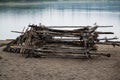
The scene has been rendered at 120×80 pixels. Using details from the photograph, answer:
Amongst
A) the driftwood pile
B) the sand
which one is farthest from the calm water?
the sand

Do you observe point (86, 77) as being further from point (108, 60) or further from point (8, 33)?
point (8, 33)

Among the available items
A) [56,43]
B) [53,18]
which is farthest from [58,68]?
[53,18]

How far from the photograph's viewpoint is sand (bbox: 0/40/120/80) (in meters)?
11.2

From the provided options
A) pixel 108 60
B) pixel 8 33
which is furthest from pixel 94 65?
pixel 8 33

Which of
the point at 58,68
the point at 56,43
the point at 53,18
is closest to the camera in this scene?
the point at 58,68

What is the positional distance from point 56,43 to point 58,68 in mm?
3551

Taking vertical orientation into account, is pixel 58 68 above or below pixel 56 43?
below

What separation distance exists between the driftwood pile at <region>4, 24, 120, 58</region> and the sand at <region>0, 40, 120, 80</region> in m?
0.43

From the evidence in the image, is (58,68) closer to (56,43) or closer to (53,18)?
(56,43)

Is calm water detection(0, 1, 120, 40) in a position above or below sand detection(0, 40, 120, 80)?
above

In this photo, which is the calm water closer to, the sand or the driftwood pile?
the driftwood pile

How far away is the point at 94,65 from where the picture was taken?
13.1 metres

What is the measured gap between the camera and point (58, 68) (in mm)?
12516

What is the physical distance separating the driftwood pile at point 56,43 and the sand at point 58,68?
0.43 meters
